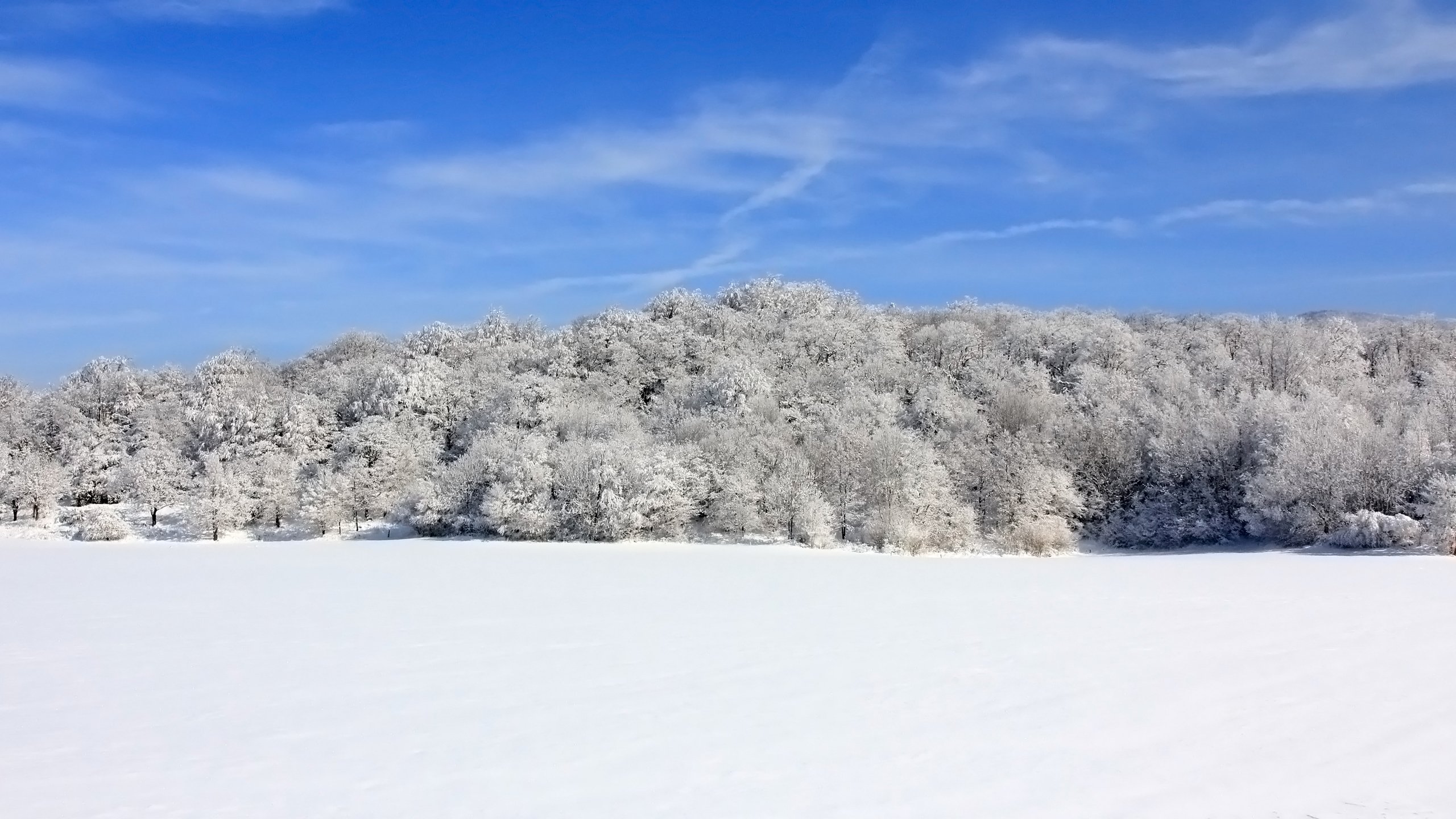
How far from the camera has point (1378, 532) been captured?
82.5 ft

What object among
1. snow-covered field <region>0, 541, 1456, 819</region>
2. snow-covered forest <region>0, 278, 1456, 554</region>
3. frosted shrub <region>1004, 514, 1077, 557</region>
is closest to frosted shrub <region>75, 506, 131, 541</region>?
snow-covered forest <region>0, 278, 1456, 554</region>

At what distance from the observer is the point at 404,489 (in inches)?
1613

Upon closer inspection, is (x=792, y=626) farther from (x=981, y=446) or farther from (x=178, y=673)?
(x=981, y=446)

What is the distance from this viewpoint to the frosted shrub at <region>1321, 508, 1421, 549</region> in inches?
969

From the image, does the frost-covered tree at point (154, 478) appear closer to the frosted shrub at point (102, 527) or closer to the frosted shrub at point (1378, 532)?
the frosted shrub at point (102, 527)

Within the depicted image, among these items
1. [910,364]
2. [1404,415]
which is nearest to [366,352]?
[910,364]

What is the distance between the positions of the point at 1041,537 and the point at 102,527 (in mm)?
40931

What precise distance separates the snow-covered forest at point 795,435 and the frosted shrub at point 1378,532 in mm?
60

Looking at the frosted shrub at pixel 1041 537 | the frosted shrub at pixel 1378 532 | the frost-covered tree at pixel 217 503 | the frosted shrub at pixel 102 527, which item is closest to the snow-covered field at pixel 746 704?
the frosted shrub at pixel 1378 532

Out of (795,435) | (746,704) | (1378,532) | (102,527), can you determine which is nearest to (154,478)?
(102,527)

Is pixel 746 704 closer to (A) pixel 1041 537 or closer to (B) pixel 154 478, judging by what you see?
(A) pixel 1041 537

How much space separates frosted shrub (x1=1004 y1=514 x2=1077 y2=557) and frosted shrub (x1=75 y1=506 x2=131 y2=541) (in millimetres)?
39511

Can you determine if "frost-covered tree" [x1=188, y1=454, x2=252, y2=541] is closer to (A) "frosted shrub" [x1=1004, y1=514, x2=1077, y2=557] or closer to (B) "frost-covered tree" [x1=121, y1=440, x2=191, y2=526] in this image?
(B) "frost-covered tree" [x1=121, y1=440, x2=191, y2=526]

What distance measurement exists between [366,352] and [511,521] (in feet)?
116
